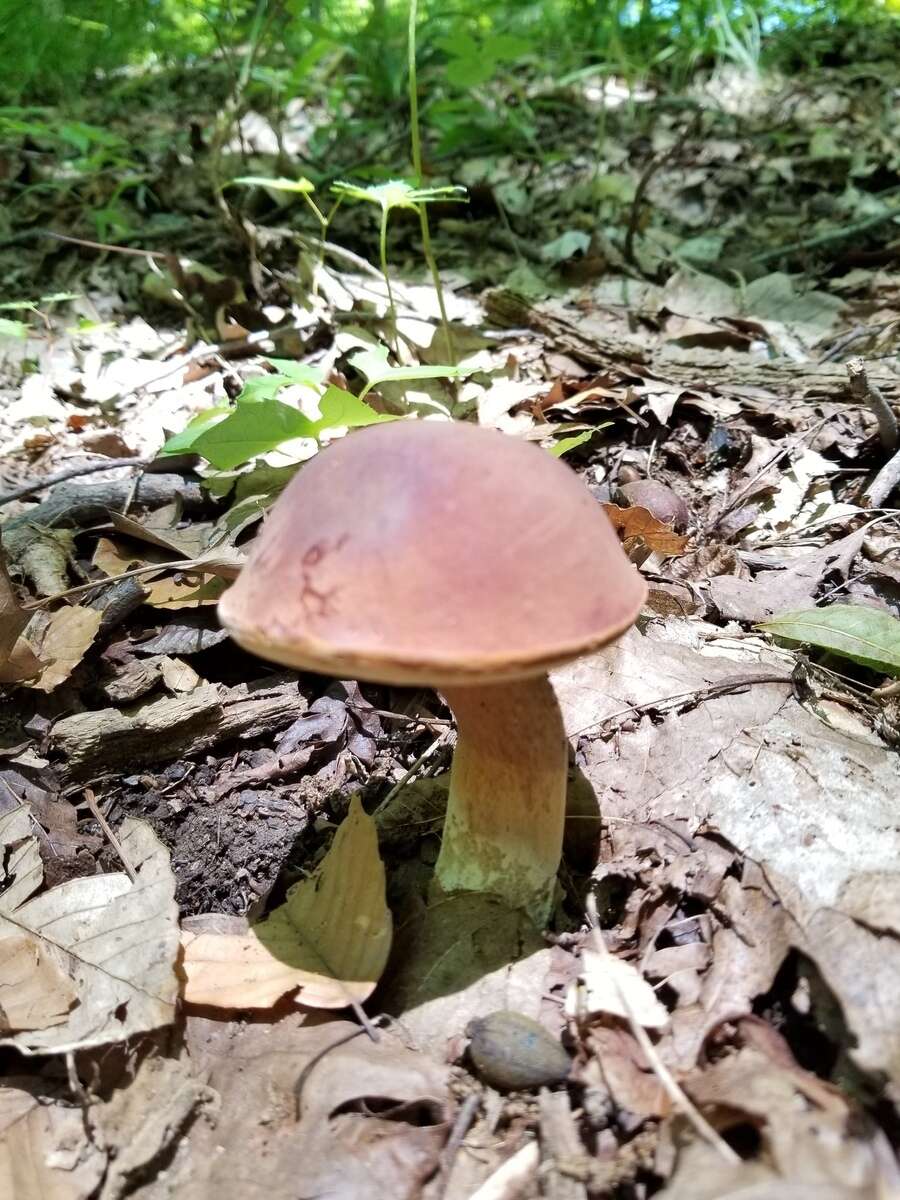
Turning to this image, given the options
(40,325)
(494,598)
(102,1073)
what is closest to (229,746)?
(102,1073)

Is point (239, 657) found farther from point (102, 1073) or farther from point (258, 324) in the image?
point (258, 324)

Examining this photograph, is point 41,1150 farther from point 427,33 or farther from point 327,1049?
point 427,33

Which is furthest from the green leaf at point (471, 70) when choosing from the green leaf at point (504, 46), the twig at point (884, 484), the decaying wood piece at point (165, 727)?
the decaying wood piece at point (165, 727)

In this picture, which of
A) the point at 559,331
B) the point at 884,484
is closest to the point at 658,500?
the point at 884,484

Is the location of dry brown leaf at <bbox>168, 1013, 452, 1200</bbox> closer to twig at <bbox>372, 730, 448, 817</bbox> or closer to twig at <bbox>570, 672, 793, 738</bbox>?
twig at <bbox>372, 730, 448, 817</bbox>

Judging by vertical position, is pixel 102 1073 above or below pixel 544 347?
below

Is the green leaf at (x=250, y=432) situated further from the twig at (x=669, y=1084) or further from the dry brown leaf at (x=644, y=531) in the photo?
the twig at (x=669, y=1084)
